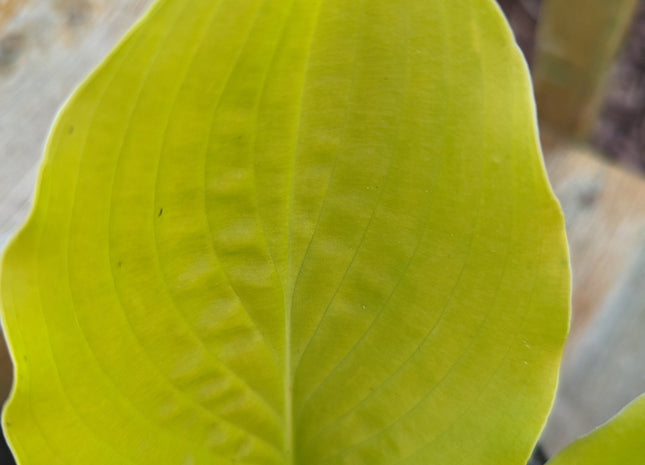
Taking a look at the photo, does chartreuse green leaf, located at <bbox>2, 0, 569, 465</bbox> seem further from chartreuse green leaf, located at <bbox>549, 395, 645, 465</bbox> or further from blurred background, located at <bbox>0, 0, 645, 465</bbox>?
blurred background, located at <bbox>0, 0, 645, 465</bbox>

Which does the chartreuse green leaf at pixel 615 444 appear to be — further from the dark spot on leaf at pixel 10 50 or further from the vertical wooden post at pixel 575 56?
the vertical wooden post at pixel 575 56

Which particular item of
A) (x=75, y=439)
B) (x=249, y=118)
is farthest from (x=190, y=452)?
(x=249, y=118)

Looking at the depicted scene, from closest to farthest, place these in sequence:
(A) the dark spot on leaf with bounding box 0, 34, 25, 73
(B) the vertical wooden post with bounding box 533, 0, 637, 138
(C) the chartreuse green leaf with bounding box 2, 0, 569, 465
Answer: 1. (C) the chartreuse green leaf with bounding box 2, 0, 569, 465
2. (A) the dark spot on leaf with bounding box 0, 34, 25, 73
3. (B) the vertical wooden post with bounding box 533, 0, 637, 138

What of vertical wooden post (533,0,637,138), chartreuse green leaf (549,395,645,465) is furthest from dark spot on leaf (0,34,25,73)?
vertical wooden post (533,0,637,138)

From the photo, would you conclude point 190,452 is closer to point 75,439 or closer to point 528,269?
point 75,439

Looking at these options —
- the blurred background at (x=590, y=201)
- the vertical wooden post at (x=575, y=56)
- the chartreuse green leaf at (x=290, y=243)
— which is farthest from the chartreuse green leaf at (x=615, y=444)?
the vertical wooden post at (x=575, y=56)

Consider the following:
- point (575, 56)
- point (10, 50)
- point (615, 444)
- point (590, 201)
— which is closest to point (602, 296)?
point (590, 201)

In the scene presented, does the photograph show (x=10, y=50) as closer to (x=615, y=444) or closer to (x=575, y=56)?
(x=615, y=444)
